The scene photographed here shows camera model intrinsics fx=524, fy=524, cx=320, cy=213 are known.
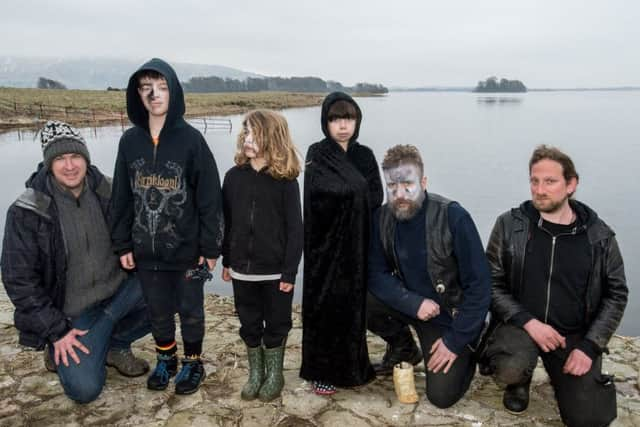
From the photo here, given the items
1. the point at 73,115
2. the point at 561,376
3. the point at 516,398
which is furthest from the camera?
the point at 73,115

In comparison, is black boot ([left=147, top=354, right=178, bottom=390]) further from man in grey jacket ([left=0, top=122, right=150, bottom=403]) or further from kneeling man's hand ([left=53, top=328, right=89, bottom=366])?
kneeling man's hand ([left=53, top=328, right=89, bottom=366])

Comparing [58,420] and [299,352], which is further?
[299,352]

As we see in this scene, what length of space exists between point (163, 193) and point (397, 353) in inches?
77.8

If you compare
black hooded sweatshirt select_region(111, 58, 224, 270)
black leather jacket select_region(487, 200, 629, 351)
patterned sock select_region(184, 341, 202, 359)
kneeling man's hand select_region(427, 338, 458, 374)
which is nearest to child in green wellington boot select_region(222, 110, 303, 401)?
black hooded sweatshirt select_region(111, 58, 224, 270)

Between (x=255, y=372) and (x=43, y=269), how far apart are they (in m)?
1.51

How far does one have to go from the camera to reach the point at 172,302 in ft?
11.7

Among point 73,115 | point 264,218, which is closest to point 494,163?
point 264,218

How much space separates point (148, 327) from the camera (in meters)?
3.94

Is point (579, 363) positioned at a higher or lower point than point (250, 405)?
higher

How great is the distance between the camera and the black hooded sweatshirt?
3.24 metres

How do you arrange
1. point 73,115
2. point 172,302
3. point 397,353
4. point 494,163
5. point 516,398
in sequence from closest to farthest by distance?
point 516,398
point 172,302
point 397,353
point 494,163
point 73,115

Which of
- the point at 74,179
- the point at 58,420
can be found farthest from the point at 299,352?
the point at 74,179

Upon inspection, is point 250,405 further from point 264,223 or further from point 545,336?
point 545,336

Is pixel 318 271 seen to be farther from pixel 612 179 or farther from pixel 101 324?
pixel 612 179
